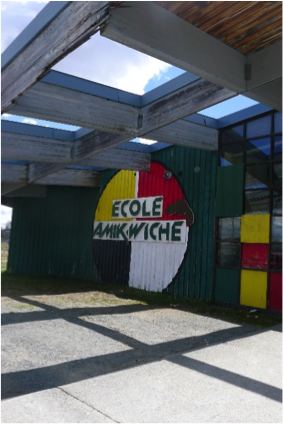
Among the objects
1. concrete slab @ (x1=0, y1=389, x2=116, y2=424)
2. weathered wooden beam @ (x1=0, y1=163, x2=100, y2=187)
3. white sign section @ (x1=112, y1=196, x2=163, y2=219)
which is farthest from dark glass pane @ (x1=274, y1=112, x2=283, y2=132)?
concrete slab @ (x1=0, y1=389, x2=116, y2=424)

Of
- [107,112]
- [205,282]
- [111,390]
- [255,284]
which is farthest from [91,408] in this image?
[205,282]

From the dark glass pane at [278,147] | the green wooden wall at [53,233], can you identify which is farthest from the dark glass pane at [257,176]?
the green wooden wall at [53,233]

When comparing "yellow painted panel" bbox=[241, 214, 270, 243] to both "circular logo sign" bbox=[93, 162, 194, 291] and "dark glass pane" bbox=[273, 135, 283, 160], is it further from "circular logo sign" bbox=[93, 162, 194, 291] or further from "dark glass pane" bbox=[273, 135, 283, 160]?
"circular logo sign" bbox=[93, 162, 194, 291]

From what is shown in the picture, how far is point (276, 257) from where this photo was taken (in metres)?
7.91

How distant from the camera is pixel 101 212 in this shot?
43.6ft

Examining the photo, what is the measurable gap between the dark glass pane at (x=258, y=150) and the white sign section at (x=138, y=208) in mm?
3115

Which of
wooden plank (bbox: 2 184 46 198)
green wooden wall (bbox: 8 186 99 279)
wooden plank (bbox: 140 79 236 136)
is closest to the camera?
wooden plank (bbox: 140 79 236 136)

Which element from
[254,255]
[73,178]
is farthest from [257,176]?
[73,178]

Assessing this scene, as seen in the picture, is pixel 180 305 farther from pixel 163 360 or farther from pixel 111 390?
pixel 111 390

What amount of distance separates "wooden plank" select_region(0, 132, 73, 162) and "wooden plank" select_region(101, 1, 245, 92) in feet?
17.8

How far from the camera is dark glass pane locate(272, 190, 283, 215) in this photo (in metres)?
7.99

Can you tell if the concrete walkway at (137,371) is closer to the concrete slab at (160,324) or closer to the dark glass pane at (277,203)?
the concrete slab at (160,324)

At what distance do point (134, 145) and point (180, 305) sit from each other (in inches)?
190

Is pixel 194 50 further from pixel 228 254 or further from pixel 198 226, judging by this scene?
pixel 198 226
